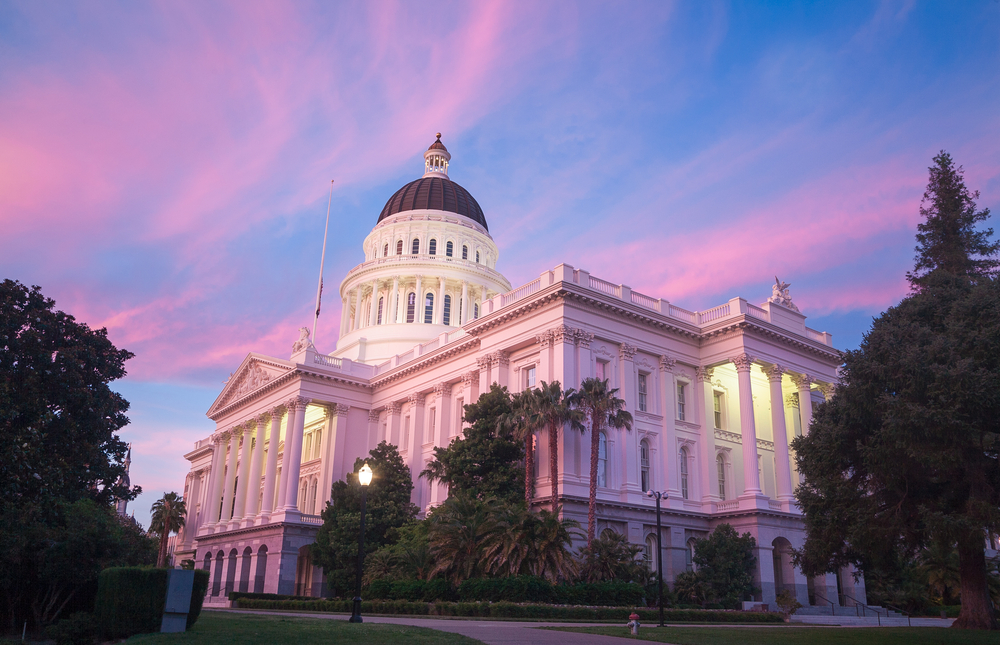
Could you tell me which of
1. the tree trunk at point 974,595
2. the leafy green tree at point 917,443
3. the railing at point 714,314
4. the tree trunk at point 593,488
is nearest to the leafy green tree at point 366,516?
the tree trunk at point 593,488

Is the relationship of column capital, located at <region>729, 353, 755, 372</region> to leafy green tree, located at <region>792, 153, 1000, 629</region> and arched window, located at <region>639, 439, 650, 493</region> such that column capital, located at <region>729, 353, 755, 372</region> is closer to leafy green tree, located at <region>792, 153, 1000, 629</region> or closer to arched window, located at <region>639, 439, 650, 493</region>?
arched window, located at <region>639, 439, 650, 493</region>

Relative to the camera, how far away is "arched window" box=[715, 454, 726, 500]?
4766cm

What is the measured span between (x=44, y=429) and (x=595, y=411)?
23186 millimetres

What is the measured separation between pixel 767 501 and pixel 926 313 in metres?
22.0

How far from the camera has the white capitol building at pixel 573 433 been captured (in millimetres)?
42781

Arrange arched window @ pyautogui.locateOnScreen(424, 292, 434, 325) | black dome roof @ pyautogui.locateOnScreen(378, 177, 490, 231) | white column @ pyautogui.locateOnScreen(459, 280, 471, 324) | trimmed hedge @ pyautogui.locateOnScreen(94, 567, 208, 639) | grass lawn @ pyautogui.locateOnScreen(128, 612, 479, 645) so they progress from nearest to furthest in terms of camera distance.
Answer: grass lawn @ pyautogui.locateOnScreen(128, 612, 479, 645)
trimmed hedge @ pyautogui.locateOnScreen(94, 567, 208, 639)
arched window @ pyautogui.locateOnScreen(424, 292, 434, 325)
white column @ pyautogui.locateOnScreen(459, 280, 471, 324)
black dome roof @ pyautogui.locateOnScreen(378, 177, 490, 231)

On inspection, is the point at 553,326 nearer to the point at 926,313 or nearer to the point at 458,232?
the point at 926,313

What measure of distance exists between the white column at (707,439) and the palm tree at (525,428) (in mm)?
11823

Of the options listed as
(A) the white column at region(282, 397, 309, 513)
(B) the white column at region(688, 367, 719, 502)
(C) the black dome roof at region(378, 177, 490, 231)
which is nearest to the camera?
(B) the white column at region(688, 367, 719, 502)

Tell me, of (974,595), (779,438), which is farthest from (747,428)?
(974,595)

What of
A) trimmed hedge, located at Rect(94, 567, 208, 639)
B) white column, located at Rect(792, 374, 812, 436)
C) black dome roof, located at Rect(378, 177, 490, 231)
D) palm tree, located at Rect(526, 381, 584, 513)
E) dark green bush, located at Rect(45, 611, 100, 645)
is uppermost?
black dome roof, located at Rect(378, 177, 490, 231)

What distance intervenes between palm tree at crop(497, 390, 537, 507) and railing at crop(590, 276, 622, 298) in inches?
347

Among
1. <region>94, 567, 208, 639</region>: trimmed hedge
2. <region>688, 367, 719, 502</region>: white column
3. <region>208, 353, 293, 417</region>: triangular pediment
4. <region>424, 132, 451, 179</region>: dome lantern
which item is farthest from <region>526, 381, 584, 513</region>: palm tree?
<region>424, 132, 451, 179</region>: dome lantern

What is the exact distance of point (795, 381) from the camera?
50375 mm
